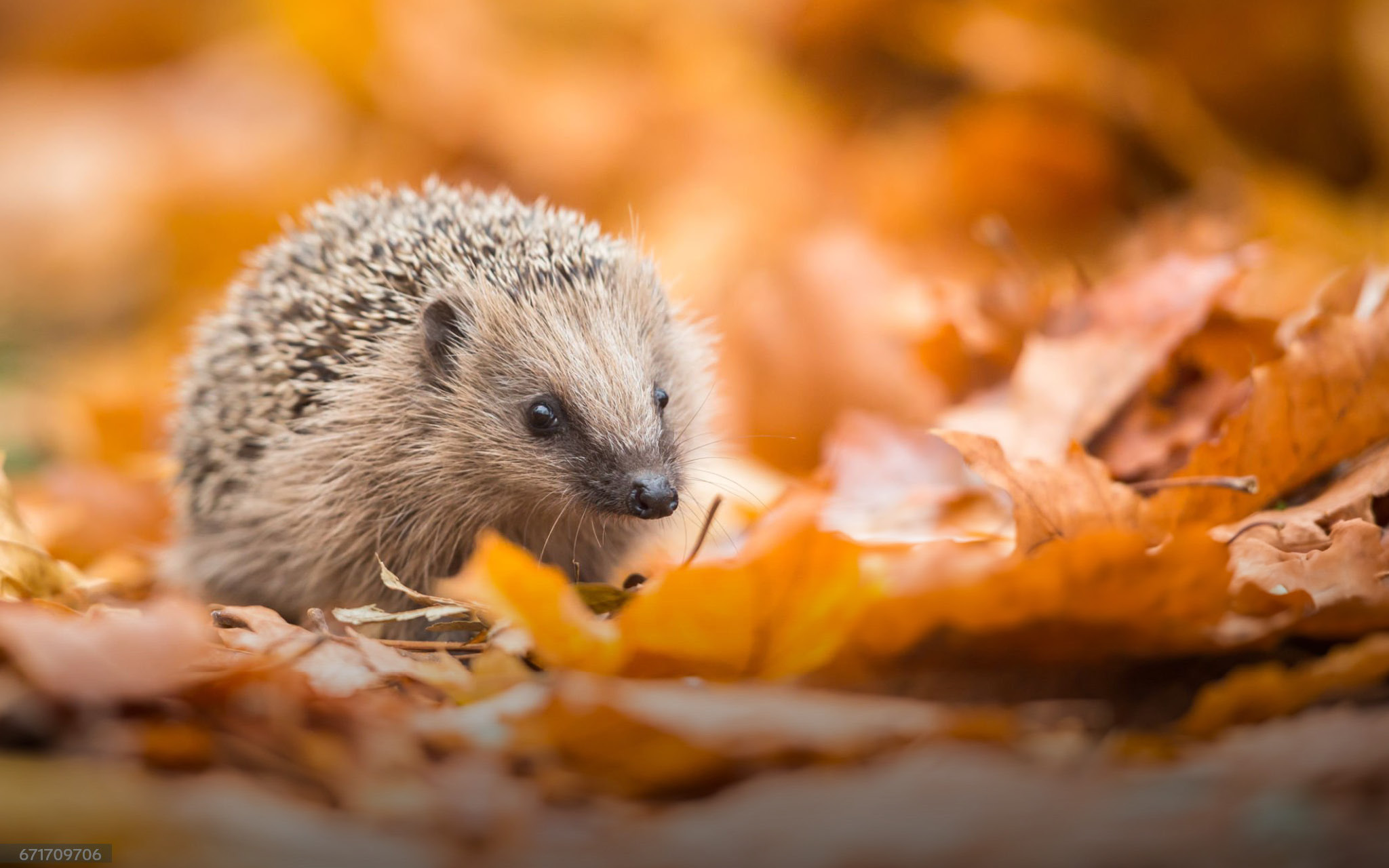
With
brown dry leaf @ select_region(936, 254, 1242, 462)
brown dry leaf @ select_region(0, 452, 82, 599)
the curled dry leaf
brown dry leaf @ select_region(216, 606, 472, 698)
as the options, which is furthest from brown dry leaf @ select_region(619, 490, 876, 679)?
brown dry leaf @ select_region(0, 452, 82, 599)

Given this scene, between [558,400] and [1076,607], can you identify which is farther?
[558,400]

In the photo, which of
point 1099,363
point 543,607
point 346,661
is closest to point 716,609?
point 543,607

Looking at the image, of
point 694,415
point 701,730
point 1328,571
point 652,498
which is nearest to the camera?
point 701,730

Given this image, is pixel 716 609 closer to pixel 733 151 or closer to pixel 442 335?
pixel 442 335

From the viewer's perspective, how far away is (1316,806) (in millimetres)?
1514

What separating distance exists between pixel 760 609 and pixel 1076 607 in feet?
1.68

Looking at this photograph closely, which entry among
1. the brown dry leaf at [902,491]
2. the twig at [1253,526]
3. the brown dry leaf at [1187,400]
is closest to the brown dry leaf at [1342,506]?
the twig at [1253,526]

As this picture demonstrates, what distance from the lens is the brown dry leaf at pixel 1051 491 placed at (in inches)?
99.0

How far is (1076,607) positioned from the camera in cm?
182

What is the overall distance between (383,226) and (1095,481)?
226cm

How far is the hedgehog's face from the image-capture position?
318 centimetres

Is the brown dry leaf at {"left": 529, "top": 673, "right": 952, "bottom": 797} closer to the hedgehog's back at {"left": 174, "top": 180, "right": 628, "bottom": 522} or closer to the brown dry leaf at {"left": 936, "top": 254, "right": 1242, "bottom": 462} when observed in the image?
the brown dry leaf at {"left": 936, "top": 254, "right": 1242, "bottom": 462}

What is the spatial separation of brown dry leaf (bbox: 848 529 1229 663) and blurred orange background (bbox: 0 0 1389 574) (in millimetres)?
2553

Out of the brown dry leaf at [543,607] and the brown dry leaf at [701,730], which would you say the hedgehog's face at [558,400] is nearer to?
the brown dry leaf at [543,607]
